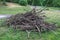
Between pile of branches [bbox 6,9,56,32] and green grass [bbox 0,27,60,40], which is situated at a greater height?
pile of branches [bbox 6,9,56,32]

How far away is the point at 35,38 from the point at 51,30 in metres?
0.47

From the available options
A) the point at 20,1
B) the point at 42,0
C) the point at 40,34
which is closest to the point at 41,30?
the point at 40,34

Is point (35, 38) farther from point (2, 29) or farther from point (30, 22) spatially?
point (2, 29)

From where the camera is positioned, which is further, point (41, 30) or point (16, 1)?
point (16, 1)

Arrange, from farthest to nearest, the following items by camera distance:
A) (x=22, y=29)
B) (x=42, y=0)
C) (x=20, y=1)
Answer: (x=20, y=1) < (x=42, y=0) < (x=22, y=29)

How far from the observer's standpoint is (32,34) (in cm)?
421

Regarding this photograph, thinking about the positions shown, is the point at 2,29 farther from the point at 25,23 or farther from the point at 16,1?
the point at 16,1

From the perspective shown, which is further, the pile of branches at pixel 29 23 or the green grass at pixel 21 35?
the pile of branches at pixel 29 23

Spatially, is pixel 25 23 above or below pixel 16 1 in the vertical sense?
above

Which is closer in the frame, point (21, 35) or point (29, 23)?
point (21, 35)

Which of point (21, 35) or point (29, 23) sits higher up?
point (29, 23)

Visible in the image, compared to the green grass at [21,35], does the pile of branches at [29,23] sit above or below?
above

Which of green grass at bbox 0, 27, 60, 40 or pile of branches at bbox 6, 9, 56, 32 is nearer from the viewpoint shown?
green grass at bbox 0, 27, 60, 40

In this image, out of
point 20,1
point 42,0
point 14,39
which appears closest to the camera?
point 14,39
